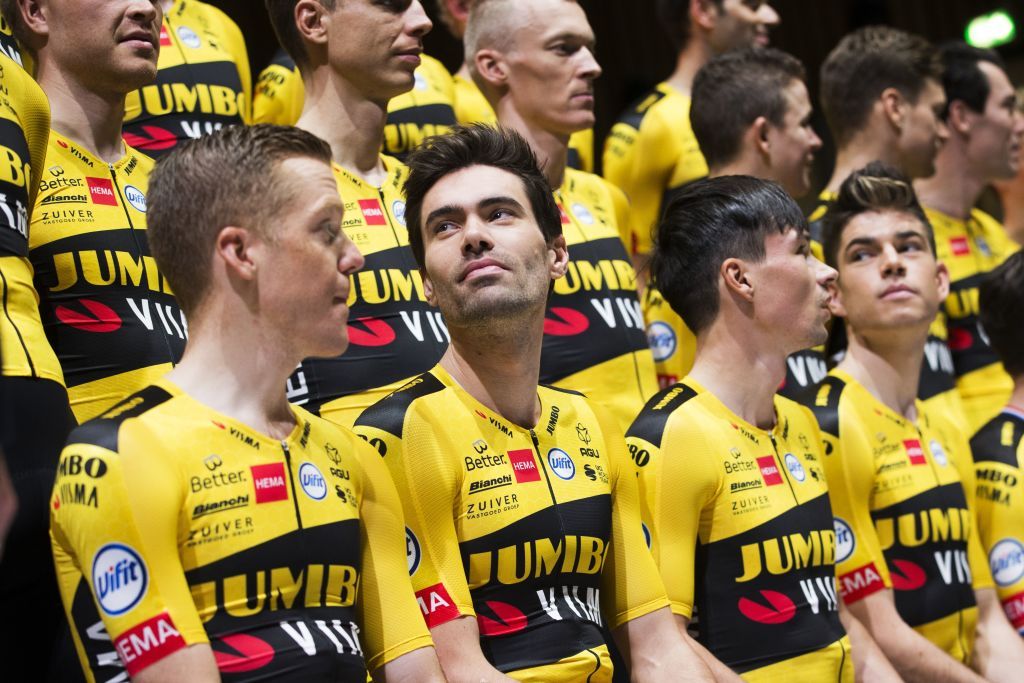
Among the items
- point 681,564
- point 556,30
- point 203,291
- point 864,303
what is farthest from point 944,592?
point 203,291

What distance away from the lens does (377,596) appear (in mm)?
2904

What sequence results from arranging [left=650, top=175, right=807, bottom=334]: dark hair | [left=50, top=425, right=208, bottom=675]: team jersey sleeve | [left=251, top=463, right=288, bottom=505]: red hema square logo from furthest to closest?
→ [left=650, top=175, right=807, bottom=334]: dark hair → [left=251, top=463, right=288, bottom=505]: red hema square logo → [left=50, top=425, right=208, bottom=675]: team jersey sleeve

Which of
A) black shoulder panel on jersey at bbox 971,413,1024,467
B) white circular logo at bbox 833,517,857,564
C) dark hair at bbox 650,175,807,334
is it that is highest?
dark hair at bbox 650,175,807,334

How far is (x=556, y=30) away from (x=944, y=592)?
2.24 metres

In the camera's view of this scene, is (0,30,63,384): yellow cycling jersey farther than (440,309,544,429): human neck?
No

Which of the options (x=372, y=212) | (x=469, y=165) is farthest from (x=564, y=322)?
(x=469, y=165)

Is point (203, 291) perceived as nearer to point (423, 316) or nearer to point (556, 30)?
point (423, 316)

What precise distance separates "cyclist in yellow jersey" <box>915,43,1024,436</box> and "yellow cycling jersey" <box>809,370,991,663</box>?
128 cm

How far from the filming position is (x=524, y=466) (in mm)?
3355

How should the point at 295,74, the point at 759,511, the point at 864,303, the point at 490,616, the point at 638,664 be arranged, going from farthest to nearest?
the point at 295,74 → the point at 864,303 → the point at 759,511 → the point at 638,664 → the point at 490,616

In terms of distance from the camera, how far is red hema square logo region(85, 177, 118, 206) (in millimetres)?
3650

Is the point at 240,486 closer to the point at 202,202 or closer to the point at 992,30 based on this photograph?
the point at 202,202

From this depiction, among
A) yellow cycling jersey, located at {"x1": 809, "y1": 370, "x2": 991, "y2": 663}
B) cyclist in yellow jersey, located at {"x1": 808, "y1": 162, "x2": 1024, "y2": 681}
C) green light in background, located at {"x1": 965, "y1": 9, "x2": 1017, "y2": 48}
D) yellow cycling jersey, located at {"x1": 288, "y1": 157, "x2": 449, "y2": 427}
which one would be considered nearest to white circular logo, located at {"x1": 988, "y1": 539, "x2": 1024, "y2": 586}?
cyclist in yellow jersey, located at {"x1": 808, "y1": 162, "x2": 1024, "y2": 681}

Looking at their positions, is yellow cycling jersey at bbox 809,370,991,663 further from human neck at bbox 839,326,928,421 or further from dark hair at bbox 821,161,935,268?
dark hair at bbox 821,161,935,268
